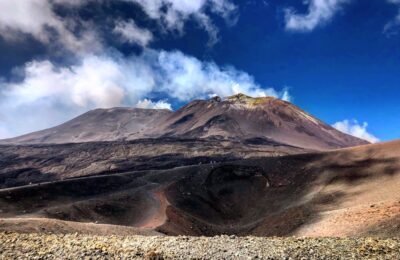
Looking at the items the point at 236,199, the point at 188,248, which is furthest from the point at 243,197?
the point at 188,248

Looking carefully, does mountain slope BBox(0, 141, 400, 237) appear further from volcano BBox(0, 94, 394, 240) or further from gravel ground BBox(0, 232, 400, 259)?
gravel ground BBox(0, 232, 400, 259)

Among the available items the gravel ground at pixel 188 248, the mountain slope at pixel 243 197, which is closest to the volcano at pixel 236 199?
the mountain slope at pixel 243 197

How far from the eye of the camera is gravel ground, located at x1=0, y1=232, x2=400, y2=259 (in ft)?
49.3

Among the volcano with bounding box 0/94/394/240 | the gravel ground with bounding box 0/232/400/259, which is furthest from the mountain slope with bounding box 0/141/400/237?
the gravel ground with bounding box 0/232/400/259

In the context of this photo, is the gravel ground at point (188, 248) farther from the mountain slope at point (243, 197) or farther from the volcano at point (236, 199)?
the mountain slope at point (243, 197)

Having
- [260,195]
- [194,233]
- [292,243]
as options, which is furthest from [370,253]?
[260,195]

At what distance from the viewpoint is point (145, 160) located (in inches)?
4877

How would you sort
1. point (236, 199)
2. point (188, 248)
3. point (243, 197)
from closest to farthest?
point (188, 248) < point (236, 199) < point (243, 197)

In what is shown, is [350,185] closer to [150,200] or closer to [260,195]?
[260,195]

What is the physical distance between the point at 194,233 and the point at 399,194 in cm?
2017

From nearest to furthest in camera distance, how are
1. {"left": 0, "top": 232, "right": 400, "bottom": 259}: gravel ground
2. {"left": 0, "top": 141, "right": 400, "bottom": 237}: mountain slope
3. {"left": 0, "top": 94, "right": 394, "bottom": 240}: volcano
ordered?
1. {"left": 0, "top": 232, "right": 400, "bottom": 259}: gravel ground
2. {"left": 0, "top": 94, "right": 394, "bottom": 240}: volcano
3. {"left": 0, "top": 141, "right": 400, "bottom": 237}: mountain slope

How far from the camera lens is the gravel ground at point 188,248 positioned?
1502 centimetres

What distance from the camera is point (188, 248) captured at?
1625cm

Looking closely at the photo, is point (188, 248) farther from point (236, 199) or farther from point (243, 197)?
point (243, 197)
